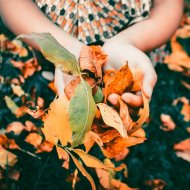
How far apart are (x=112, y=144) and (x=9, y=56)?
933 millimetres

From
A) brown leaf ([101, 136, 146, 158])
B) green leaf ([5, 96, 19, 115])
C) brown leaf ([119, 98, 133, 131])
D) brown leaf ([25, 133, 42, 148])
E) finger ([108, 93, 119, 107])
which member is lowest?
brown leaf ([25, 133, 42, 148])

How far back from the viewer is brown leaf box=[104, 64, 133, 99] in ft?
2.53

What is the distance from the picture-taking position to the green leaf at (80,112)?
68cm

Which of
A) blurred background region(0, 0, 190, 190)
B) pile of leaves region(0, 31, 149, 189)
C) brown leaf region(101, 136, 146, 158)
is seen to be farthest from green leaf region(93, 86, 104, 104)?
blurred background region(0, 0, 190, 190)

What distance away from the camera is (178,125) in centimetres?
140

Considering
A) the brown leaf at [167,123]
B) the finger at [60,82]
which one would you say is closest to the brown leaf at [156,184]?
the brown leaf at [167,123]

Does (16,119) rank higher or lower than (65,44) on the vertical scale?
lower

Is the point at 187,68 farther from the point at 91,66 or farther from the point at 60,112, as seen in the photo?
the point at 60,112

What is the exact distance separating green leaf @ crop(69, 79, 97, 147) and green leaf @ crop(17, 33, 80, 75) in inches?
2.6

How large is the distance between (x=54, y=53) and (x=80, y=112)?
0.53 feet

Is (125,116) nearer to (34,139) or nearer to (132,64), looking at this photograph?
(132,64)

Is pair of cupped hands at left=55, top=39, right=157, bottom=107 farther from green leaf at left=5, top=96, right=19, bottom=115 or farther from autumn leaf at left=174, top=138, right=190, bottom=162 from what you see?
autumn leaf at left=174, top=138, right=190, bottom=162

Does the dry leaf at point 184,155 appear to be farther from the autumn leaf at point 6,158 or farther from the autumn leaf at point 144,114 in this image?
the autumn leaf at point 6,158

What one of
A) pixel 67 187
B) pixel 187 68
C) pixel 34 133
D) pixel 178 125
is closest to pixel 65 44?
pixel 34 133
